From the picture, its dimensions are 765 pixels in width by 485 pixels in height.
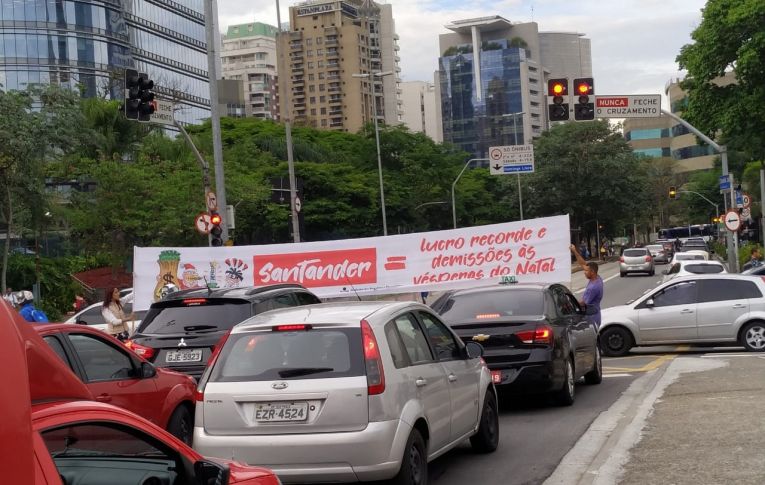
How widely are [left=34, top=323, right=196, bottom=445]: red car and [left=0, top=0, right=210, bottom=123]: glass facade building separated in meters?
63.8

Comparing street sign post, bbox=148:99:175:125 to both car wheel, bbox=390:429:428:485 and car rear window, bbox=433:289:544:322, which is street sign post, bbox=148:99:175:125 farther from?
car wheel, bbox=390:429:428:485

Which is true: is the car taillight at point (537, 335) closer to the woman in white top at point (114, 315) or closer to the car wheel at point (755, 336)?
the woman in white top at point (114, 315)

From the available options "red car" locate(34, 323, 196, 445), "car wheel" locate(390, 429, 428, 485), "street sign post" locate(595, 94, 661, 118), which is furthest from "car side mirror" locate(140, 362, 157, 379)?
"street sign post" locate(595, 94, 661, 118)

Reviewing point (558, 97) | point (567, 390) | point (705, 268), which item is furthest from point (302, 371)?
point (705, 268)

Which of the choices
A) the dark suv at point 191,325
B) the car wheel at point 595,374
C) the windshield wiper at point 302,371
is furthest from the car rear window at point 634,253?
the windshield wiper at point 302,371

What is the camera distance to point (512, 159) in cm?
6688

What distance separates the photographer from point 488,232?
19.2 meters

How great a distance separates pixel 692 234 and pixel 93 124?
9044cm

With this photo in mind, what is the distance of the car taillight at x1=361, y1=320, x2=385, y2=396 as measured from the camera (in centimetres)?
760

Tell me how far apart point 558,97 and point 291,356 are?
1831cm

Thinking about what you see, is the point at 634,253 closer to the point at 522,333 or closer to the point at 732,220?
the point at 732,220

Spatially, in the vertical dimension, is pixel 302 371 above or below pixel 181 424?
above

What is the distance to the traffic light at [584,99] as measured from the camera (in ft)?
83.0

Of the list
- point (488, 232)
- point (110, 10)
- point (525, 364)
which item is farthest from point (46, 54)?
point (525, 364)
